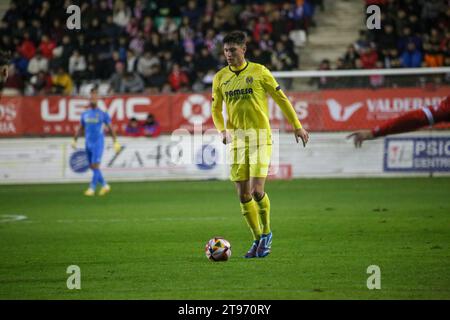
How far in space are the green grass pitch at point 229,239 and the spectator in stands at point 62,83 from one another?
517 centimetres

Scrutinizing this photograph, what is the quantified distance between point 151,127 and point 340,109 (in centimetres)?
529

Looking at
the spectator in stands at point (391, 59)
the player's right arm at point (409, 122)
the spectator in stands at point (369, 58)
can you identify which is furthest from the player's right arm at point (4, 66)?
the spectator in stands at point (391, 59)

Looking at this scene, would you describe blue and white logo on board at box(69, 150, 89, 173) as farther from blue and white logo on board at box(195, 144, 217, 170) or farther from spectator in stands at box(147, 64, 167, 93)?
spectator in stands at box(147, 64, 167, 93)

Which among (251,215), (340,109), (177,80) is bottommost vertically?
(251,215)

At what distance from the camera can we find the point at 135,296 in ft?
23.7

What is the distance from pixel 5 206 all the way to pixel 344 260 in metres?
10.2

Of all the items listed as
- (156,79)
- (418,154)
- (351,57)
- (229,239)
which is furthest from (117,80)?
(229,239)

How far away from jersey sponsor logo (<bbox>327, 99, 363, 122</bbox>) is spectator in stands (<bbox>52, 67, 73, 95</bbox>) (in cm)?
772

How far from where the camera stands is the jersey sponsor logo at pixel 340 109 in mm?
22445

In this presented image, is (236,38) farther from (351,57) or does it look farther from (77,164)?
(351,57)

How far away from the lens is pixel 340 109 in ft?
74.0

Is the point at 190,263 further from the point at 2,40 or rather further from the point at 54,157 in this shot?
the point at 2,40

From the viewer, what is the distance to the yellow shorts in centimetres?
946
